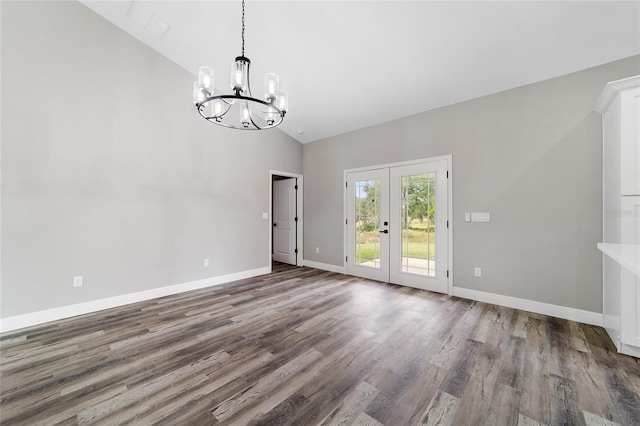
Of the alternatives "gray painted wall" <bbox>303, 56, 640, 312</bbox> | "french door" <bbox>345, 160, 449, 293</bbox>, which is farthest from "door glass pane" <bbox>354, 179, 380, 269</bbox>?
"gray painted wall" <bbox>303, 56, 640, 312</bbox>

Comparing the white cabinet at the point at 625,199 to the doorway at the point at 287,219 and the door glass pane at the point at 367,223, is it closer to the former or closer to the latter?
the door glass pane at the point at 367,223

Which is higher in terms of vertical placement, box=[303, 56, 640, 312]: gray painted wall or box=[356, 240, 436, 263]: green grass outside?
box=[303, 56, 640, 312]: gray painted wall

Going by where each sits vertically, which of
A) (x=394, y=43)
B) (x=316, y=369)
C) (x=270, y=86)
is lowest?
(x=316, y=369)

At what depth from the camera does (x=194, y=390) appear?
5.76 ft

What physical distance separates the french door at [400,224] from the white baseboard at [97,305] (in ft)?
8.63

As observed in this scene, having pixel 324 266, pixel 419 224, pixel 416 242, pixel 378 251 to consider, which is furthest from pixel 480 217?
pixel 324 266

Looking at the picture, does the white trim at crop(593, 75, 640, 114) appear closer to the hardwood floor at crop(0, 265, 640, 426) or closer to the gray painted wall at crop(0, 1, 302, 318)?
the hardwood floor at crop(0, 265, 640, 426)

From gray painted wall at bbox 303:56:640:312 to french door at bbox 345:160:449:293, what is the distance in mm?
242

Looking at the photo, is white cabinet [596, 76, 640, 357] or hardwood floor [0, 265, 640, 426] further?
white cabinet [596, 76, 640, 357]

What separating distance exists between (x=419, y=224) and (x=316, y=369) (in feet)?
9.62

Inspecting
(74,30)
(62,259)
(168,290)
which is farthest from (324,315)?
(74,30)

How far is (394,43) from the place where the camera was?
2852 mm

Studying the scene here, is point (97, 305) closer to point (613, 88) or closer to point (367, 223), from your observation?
point (367, 223)

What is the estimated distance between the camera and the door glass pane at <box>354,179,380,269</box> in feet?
15.4
